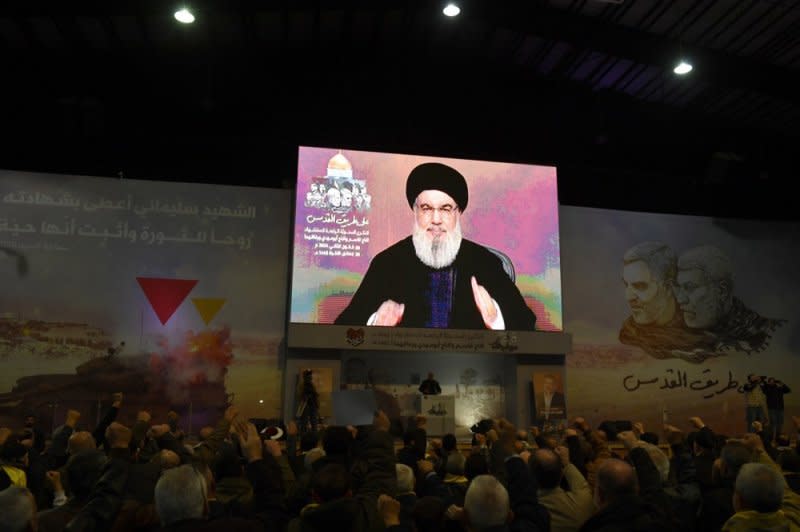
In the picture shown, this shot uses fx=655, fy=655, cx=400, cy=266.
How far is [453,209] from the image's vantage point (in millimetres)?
9680

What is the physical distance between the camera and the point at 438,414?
349 inches

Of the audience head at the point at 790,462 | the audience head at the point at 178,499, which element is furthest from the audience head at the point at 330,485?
the audience head at the point at 790,462

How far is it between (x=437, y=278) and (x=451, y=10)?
364 cm

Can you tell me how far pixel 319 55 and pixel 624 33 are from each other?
4.54 m

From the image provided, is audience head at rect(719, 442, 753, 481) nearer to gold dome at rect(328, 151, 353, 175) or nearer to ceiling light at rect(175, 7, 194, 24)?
gold dome at rect(328, 151, 353, 175)

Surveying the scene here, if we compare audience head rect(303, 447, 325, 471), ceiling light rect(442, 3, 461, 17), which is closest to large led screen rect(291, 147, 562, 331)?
ceiling light rect(442, 3, 461, 17)

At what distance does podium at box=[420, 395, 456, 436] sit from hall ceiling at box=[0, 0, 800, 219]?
398 centimetres

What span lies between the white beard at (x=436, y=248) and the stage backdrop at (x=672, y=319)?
2412 millimetres

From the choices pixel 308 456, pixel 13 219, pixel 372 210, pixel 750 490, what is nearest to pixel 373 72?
pixel 372 210

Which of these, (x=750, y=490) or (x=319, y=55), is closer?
(x=750, y=490)

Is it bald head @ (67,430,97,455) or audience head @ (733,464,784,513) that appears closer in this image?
audience head @ (733,464,784,513)

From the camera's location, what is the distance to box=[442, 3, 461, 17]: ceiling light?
872 cm

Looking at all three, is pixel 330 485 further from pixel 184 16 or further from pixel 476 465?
pixel 184 16

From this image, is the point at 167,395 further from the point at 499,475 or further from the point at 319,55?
the point at 499,475
